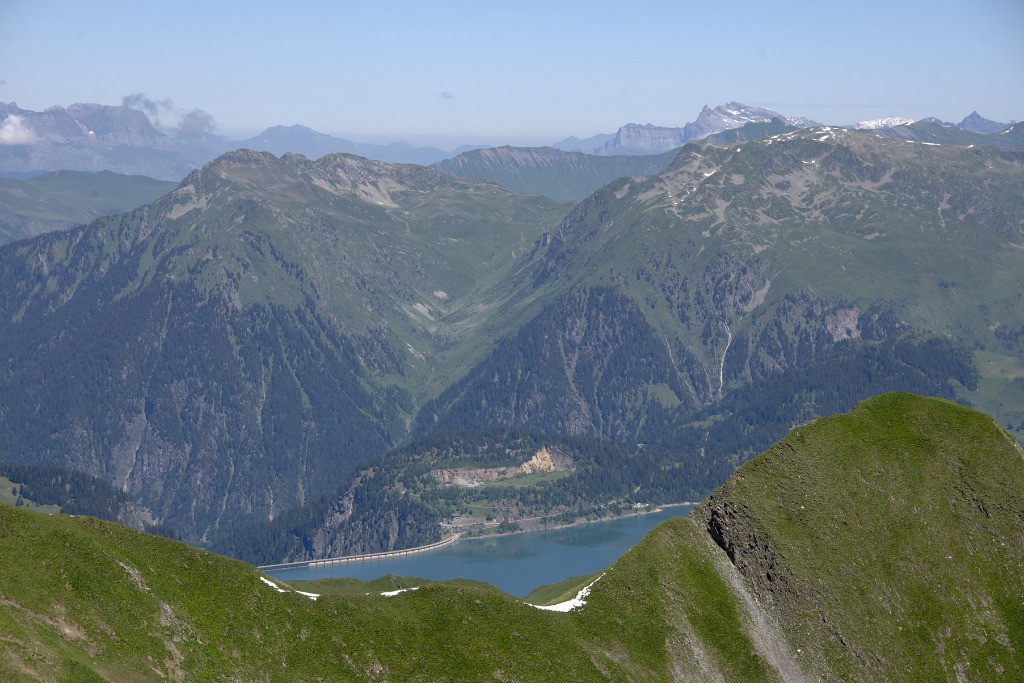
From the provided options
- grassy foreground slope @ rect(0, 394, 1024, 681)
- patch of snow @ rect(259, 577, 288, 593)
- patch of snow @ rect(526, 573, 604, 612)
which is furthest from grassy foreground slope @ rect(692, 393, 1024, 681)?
patch of snow @ rect(259, 577, 288, 593)

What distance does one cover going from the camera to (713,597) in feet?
461

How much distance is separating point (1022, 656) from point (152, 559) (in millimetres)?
94255

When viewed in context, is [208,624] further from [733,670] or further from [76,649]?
[733,670]

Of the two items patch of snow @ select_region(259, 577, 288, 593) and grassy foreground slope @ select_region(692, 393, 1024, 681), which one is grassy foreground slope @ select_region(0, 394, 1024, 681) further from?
patch of snow @ select_region(259, 577, 288, 593)

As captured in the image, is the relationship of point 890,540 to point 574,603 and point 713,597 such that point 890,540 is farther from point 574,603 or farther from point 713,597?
point 574,603

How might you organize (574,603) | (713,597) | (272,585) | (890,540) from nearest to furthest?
(272,585) < (574,603) < (713,597) < (890,540)

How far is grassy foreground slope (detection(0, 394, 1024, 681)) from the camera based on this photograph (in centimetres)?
10250

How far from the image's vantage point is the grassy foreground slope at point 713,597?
336ft

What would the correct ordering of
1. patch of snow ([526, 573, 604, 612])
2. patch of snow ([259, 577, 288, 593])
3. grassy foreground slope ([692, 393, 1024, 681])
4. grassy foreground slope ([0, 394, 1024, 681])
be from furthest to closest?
1. grassy foreground slope ([692, 393, 1024, 681])
2. patch of snow ([526, 573, 604, 612])
3. patch of snow ([259, 577, 288, 593])
4. grassy foreground slope ([0, 394, 1024, 681])

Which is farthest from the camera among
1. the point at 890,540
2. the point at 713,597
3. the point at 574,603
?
the point at 890,540

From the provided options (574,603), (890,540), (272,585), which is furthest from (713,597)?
(272,585)

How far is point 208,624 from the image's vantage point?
106688 millimetres

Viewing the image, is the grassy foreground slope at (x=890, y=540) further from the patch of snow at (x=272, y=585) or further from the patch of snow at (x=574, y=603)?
the patch of snow at (x=272, y=585)

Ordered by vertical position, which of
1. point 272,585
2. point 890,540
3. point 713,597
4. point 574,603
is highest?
point 272,585
